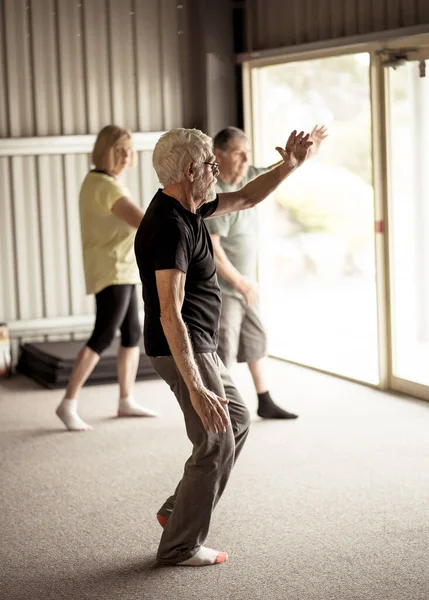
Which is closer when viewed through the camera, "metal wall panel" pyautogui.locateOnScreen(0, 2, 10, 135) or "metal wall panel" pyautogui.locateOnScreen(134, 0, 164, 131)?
"metal wall panel" pyautogui.locateOnScreen(0, 2, 10, 135)

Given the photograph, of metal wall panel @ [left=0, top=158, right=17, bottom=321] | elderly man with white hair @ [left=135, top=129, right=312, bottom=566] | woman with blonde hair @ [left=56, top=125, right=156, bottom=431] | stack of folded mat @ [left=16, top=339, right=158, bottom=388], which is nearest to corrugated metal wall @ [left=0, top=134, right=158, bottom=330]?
metal wall panel @ [left=0, top=158, right=17, bottom=321]

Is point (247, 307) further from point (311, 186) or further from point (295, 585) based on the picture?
point (311, 186)

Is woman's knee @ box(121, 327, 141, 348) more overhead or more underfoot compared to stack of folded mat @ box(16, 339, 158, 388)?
more overhead

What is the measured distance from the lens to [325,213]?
14969 millimetres

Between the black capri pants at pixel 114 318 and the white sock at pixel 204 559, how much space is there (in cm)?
209

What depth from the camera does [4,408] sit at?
6289mm

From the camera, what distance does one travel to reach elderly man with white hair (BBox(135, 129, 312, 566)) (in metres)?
3.26

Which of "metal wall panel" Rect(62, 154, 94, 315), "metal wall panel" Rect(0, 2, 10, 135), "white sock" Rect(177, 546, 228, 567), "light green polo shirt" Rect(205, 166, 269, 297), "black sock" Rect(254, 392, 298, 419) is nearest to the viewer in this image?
"white sock" Rect(177, 546, 228, 567)

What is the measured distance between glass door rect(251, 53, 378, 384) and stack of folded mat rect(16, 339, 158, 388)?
2.23 meters

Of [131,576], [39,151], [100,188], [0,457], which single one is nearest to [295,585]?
[131,576]

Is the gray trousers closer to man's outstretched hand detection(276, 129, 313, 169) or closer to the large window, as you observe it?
man's outstretched hand detection(276, 129, 313, 169)

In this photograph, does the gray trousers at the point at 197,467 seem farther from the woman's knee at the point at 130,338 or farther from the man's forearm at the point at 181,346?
the woman's knee at the point at 130,338

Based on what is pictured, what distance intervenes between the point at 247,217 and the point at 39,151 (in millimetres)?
2379

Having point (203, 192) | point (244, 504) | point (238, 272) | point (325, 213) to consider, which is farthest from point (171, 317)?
point (325, 213)
